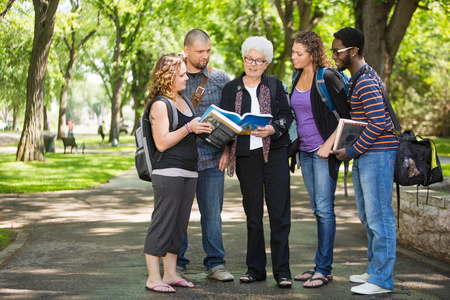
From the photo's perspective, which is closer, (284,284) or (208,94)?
(284,284)

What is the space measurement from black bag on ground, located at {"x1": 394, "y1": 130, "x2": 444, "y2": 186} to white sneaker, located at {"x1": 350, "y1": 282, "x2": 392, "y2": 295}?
2.81 ft

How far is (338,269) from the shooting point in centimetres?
619

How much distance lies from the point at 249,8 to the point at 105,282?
Answer: 961 inches

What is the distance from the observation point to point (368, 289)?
16.9 feet

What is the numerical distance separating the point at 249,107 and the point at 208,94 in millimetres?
524

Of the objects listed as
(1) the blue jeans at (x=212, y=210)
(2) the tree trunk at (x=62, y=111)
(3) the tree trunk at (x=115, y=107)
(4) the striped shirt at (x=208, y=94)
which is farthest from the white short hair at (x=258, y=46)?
(2) the tree trunk at (x=62, y=111)

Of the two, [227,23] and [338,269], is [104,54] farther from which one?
[338,269]

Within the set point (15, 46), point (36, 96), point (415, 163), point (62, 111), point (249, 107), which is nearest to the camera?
point (415, 163)

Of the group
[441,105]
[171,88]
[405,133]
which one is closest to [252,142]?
[171,88]

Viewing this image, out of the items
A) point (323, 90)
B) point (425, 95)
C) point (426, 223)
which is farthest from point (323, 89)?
point (425, 95)

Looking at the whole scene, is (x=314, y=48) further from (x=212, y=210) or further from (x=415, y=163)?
(x=212, y=210)

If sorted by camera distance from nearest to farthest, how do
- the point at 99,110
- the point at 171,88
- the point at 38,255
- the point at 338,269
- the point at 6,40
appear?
the point at 171,88 → the point at 338,269 → the point at 38,255 → the point at 6,40 → the point at 99,110

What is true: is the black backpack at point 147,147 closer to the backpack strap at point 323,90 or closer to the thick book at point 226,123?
the thick book at point 226,123

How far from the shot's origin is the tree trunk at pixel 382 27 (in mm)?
13711
